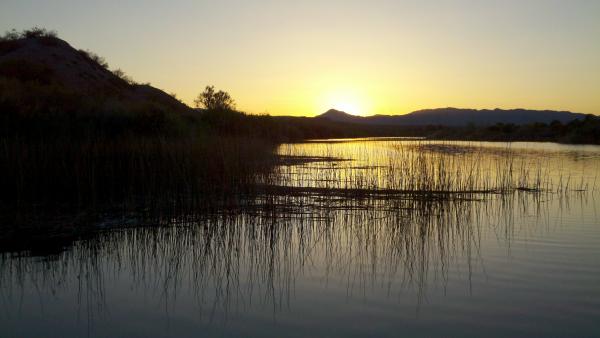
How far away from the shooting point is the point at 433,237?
9039 millimetres

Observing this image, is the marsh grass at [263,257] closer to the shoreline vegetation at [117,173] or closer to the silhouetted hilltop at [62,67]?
the shoreline vegetation at [117,173]

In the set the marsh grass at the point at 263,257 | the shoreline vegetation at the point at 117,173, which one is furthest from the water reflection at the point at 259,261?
the shoreline vegetation at the point at 117,173

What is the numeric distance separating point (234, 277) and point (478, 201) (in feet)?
26.1

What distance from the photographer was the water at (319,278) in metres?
5.25

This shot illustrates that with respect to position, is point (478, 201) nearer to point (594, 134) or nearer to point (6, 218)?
point (6, 218)

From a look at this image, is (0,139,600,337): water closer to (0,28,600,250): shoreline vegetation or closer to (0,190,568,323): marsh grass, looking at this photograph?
(0,190,568,323): marsh grass

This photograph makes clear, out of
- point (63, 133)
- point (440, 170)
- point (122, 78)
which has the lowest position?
point (440, 170)

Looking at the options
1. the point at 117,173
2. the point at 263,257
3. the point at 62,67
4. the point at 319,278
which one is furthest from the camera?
the point at 62,67

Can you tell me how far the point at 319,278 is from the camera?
6816 mm

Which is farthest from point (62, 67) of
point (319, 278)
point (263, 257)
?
point (319, 278)

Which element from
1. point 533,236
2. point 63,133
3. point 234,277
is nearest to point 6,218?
point 63,133

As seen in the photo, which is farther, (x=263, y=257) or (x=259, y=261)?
(x=263, y=257)

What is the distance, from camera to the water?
207 inches

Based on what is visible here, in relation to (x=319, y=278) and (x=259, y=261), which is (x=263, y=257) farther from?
(x=319, y=278)
